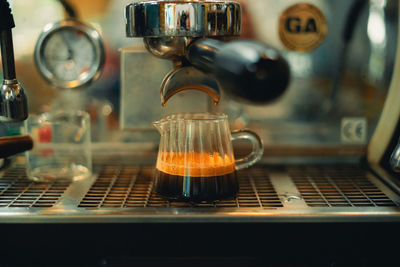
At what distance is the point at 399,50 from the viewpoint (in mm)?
854

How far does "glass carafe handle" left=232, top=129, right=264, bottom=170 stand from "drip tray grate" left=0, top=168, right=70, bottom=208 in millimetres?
301

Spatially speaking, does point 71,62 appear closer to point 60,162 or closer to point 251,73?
point 60,162

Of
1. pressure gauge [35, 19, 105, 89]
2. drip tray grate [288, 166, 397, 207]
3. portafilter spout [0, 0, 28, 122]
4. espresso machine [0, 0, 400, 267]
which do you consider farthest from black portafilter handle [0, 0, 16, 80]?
drip tray grate [288, 166, 397, 207]

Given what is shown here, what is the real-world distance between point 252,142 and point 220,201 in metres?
0.13

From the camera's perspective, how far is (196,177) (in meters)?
0.69

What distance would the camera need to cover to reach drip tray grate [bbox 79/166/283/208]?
2.26ft

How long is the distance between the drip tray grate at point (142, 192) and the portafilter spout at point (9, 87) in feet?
0.55

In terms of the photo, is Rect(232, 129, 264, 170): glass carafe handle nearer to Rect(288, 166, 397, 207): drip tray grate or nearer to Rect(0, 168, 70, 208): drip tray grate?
Rect(288, 166, 397, 207): drip tray grate

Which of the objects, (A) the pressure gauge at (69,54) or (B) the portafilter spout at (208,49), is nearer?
(B) the portafilter spout at (208,49)

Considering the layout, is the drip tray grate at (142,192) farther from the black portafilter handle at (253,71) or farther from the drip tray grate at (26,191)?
the black portafilter handle at (253,71)

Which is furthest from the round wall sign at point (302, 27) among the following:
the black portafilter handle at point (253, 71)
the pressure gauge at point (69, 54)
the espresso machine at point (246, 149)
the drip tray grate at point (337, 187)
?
the black portafilter handle at point (253, 71)

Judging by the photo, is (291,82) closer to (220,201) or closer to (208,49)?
(220,201)

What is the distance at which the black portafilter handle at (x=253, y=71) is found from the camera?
0.40 metres

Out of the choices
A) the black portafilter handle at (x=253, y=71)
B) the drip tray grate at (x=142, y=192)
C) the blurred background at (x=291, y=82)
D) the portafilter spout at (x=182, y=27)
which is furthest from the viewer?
the blurred background at (x=291, y=82)
